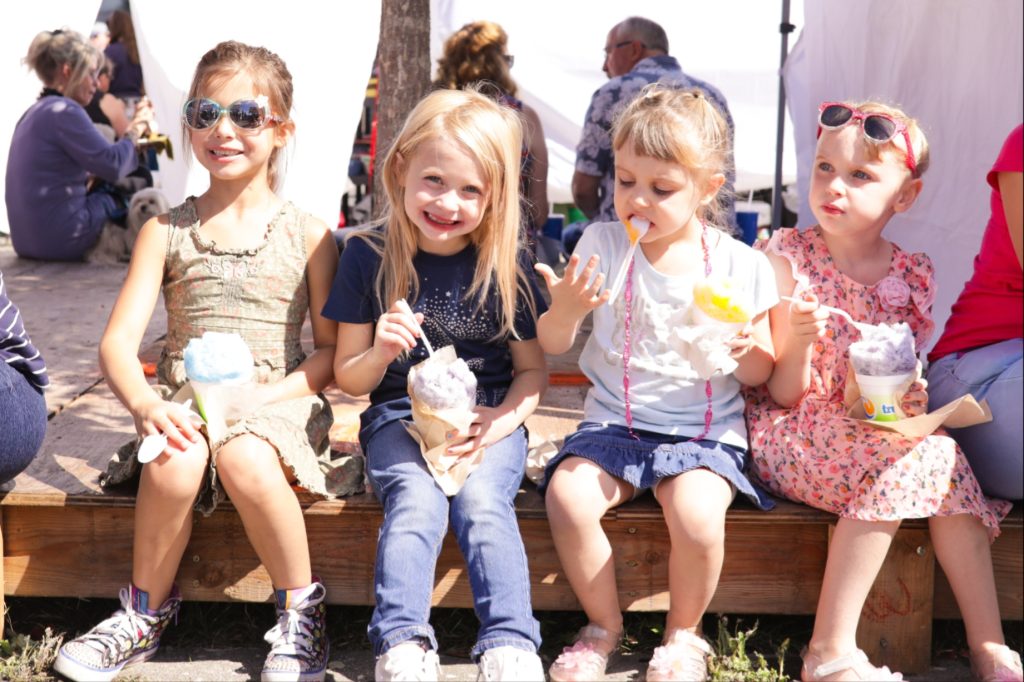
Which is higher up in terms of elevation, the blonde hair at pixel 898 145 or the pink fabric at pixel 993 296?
the blonde hair at pixel 898 145

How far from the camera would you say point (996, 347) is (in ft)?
9.23

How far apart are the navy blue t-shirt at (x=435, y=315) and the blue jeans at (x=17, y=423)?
2.52 feet

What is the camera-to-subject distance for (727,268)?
113 inches

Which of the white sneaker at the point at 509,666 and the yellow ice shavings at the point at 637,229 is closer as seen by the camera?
the white sneaker at the point at 509,666

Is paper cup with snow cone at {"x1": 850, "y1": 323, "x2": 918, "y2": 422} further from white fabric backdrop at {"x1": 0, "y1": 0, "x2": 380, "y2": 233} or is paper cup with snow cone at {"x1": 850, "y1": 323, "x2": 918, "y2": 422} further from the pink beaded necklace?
white fabric backdrop at {"x1": 0, "y1": 0, "x2": 380, "y2": 233}

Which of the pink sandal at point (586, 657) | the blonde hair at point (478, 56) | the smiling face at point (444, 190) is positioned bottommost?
the pink sandal at point (586, 657)

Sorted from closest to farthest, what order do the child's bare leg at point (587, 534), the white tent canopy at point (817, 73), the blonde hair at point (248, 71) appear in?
the child's bare leg at point (587, 534) < the blonde hair at point (248, 71) < the white tent canopy at point (817, 73)

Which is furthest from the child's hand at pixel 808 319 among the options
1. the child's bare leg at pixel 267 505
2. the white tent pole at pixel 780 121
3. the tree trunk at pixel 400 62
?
the white tent pole at pixel 780 121

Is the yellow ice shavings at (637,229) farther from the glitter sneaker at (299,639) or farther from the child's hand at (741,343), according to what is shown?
the glitter sneaker at (299,639)

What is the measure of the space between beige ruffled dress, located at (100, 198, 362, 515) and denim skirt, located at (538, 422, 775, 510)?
1.95 ft

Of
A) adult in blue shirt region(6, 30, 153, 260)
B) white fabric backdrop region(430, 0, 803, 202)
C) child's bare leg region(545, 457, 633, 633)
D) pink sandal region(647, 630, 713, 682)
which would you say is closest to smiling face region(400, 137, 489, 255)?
child's bare leg region(545, 457, 633, 633)

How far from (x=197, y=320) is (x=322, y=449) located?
47cm

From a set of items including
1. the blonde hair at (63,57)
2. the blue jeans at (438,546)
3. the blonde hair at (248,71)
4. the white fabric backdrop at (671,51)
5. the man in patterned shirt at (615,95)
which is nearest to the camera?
the blue jeans at (438,546)

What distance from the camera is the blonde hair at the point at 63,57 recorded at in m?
6.50
